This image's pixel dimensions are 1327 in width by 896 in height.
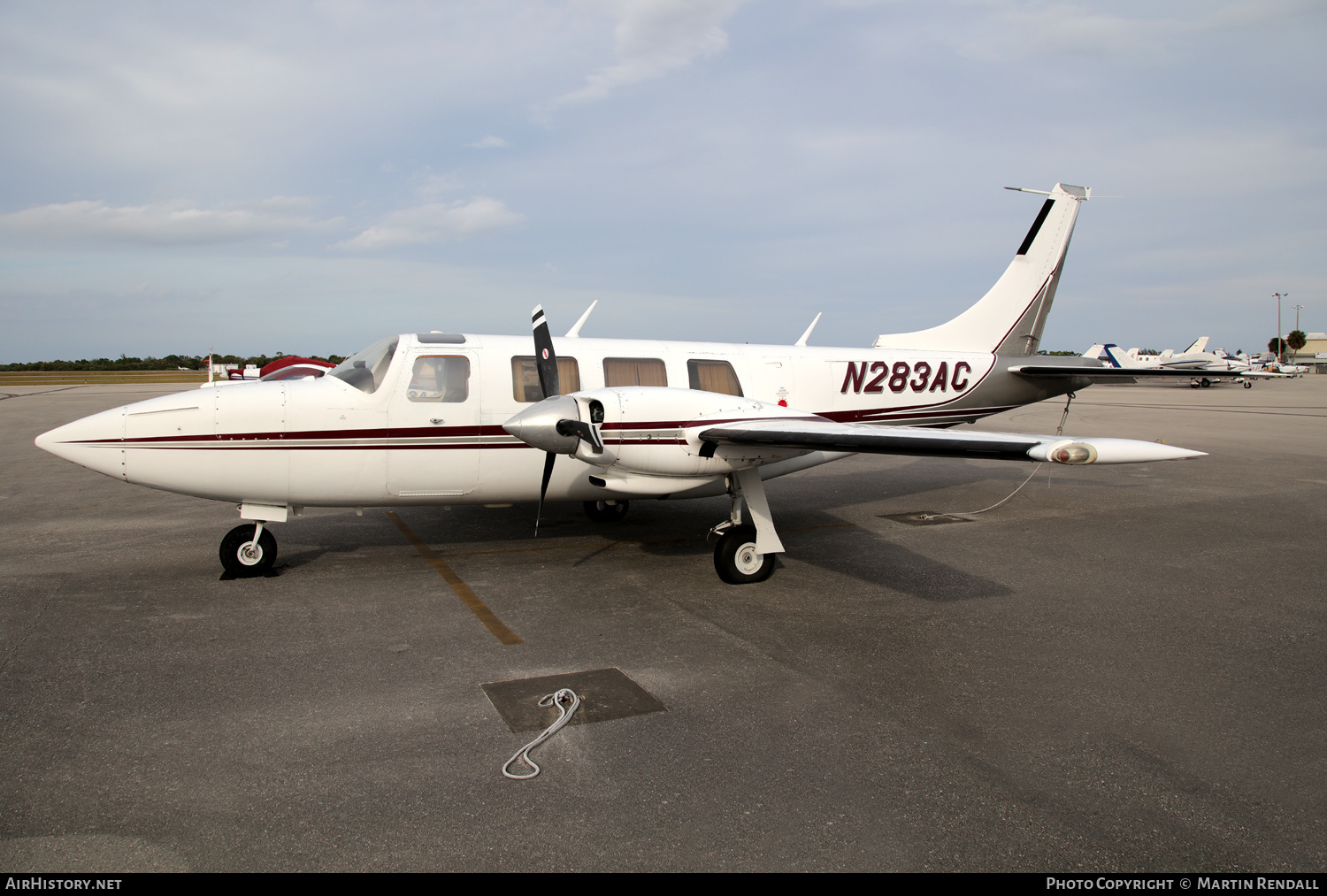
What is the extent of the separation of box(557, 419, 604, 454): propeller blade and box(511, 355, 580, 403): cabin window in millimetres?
1416

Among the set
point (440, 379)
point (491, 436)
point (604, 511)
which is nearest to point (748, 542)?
point (491, 436)

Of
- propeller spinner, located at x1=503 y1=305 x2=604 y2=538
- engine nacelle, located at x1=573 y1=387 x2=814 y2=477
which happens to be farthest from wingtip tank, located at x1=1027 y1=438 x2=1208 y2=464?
propeller spinner, located at x1=503 y1=305 x2=604 y2=538

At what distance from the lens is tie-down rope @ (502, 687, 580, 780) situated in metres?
4.16

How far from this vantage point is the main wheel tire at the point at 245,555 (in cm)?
782

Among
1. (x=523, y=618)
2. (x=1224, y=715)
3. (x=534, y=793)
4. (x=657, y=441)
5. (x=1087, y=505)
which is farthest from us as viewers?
(x=1087, y=505)

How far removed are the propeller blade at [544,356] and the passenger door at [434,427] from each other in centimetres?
88

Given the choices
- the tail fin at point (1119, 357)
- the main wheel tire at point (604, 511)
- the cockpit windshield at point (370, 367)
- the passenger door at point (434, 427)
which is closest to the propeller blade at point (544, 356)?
the passenger door at point (434, 427)

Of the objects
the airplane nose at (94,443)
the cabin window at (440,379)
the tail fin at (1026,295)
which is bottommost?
the airplane nose at (94,443)

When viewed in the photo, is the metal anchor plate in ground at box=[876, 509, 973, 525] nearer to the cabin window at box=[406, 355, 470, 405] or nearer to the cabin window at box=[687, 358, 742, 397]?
the cabin window at box=[687, 358, 742, 397]

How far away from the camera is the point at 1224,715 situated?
192 inches

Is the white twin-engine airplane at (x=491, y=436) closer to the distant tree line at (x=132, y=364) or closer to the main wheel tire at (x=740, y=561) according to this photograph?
the main wheel tire at (x=740, y=561)
